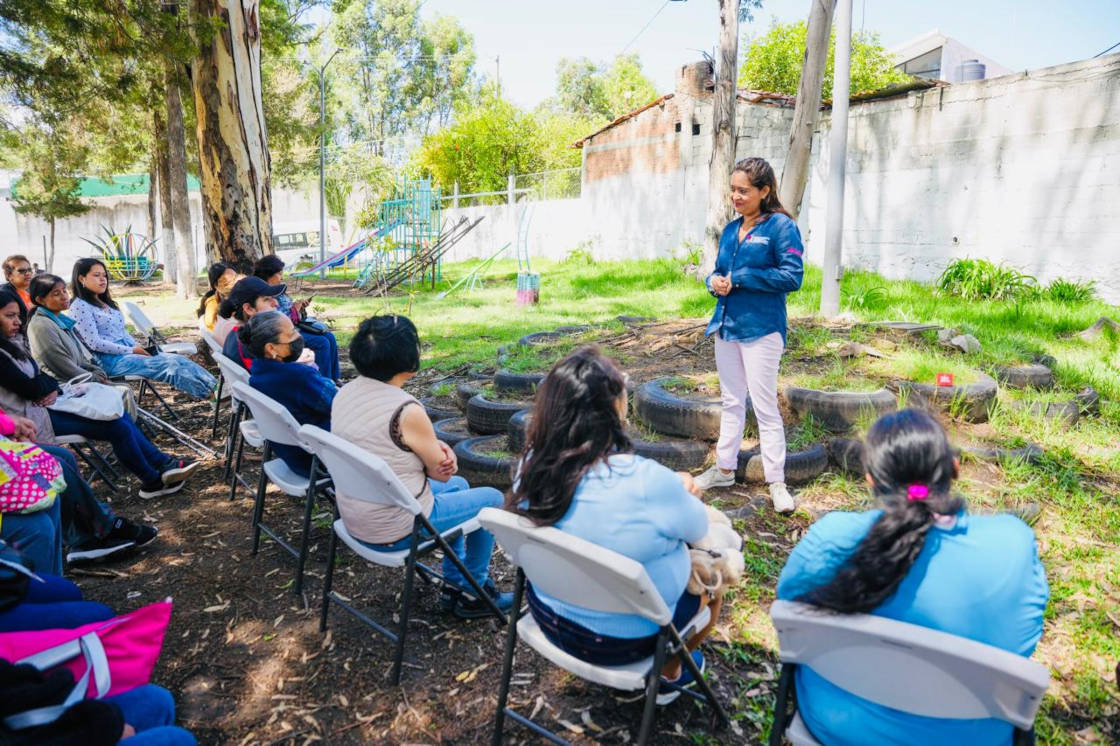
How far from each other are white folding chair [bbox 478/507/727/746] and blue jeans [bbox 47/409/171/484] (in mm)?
3220

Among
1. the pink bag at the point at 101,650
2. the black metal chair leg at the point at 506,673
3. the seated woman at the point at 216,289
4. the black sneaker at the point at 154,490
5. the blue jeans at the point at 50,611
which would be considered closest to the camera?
the pink bag at the point at 101,650

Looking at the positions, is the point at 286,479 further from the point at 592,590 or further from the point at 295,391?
the point at 592,590

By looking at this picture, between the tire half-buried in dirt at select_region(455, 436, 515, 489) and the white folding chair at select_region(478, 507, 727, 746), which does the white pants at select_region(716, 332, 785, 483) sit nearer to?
the tire half-buried in dirt at select_region(455, 436, 515, 489)

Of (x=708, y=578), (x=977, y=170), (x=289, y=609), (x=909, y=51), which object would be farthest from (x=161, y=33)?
(x=909, y=51)

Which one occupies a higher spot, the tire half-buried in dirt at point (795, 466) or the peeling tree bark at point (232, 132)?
the peeling tree bark at point (232, 132)

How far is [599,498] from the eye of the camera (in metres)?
1.89

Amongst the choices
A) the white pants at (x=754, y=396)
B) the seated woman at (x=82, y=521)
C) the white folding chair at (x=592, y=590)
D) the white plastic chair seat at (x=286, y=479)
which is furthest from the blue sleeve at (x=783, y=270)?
the seated woman at (x=82, y=521)

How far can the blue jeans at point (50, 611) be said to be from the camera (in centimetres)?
201

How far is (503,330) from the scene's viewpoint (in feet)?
30.1

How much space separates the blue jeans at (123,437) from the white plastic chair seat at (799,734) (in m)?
4.04

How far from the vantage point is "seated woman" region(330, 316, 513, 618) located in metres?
2.61

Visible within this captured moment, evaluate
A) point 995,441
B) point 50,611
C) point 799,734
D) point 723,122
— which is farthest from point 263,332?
point 723,122

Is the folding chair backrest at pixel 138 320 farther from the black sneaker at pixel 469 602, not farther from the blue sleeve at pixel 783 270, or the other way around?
the blue sleeve at pixel 783 270

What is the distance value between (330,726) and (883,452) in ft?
6.60
